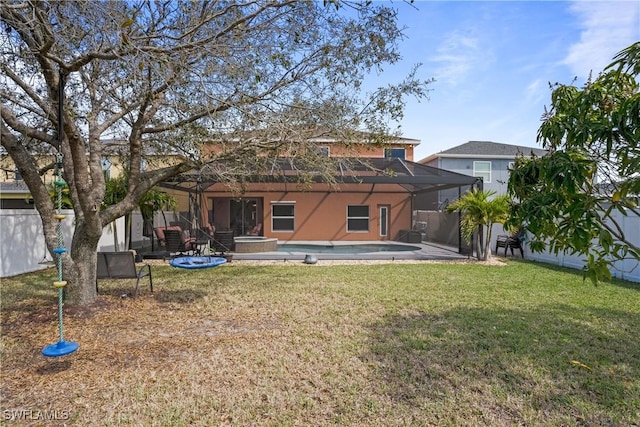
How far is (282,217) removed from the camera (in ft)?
64.2

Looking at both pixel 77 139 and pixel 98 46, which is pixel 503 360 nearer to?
pixel 98 46

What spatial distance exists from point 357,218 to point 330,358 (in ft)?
52.0

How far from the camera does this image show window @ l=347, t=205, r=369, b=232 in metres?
19.9

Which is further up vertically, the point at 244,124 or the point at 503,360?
the point at 244,124

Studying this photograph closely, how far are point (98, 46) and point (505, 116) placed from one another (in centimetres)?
1067

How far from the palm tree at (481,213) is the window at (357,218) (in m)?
7.26

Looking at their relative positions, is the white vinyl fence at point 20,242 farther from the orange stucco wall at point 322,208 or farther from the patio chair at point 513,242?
the patio chair at point 513,242

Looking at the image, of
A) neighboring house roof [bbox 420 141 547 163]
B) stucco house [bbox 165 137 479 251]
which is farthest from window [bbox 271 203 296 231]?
neighboring house roof [bbox 420 141 547 163]

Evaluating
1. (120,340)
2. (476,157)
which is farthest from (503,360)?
(476,157)

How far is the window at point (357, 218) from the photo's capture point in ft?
65.2

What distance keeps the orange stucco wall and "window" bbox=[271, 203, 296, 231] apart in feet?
0.59

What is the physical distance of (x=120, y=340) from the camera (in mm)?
4746

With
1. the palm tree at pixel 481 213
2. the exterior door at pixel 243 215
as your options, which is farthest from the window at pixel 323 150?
the exterior door at pixel 243 215

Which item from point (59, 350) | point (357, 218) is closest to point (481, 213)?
point (357, 218)
